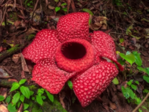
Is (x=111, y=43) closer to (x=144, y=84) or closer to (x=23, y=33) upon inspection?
(x=144, y=84)

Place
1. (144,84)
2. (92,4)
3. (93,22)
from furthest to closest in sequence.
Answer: (92,4)
(93,22)
(144,84)

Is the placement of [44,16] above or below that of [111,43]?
above

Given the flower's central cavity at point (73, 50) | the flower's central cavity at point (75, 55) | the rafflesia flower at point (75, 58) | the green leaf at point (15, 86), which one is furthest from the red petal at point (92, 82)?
the green leaf at point (15, 86)

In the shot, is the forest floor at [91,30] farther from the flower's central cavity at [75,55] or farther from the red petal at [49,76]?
the flower's central cavity at [75,55]

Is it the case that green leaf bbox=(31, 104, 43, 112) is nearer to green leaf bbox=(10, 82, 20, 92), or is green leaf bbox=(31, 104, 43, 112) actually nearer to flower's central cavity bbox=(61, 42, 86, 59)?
green leaf bbox=(10, 82, 20, 92)

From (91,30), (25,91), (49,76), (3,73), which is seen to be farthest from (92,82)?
(91,30)

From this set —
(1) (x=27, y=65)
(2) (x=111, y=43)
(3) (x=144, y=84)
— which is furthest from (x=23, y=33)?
(3) (x=144, y=84)

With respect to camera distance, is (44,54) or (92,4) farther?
(92,4)
